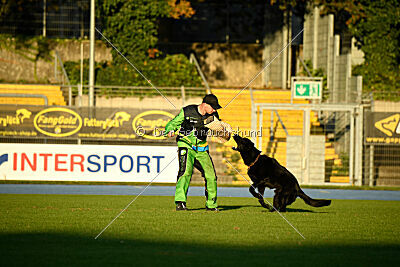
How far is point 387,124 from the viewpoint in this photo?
22141mm

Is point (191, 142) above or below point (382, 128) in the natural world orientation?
above

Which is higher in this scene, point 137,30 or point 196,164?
point 137,30

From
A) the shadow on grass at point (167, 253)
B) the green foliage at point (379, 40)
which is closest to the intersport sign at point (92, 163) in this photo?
the green foliage at point (379, 40)

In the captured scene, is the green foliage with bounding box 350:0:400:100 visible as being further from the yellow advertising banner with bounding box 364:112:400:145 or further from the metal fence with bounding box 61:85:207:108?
the metal fence with bounding box 61:85:207:108

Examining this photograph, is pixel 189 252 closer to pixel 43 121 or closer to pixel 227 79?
pixel 43 121

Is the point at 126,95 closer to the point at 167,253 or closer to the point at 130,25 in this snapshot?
the point at 130,25

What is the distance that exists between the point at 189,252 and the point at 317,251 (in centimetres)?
144

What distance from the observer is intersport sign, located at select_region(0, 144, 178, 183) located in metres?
20.0

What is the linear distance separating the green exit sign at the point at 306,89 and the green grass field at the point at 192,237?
11.2m

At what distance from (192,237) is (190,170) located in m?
3.34

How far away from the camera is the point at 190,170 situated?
11852 millimetres

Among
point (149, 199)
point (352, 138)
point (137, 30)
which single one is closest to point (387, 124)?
point (352, 138)

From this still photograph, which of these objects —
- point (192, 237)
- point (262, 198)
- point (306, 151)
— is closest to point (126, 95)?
point (306, 151)

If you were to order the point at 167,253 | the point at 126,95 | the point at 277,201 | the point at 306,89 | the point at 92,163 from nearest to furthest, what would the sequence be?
the point at 167,253 < the point at 277,201 < the point at 92,163 < the point at 306,89 < the point at 126,95
